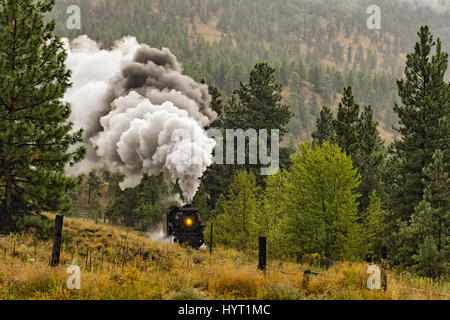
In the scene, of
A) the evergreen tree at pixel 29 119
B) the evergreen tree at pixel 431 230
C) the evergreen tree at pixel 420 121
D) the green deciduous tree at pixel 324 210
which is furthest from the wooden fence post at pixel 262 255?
the evergreen tree at pixel 420 121

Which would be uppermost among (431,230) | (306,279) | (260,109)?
(260,109)

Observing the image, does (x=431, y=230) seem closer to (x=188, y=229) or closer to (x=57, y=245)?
(x=188, y=229)

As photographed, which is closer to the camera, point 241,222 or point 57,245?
Result: point 57,245

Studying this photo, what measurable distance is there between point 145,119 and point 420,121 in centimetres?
2103

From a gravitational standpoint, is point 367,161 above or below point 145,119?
below

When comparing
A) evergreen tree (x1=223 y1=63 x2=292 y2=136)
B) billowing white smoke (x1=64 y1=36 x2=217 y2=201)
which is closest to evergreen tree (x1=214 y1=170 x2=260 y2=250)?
billowing white smoke (x1=64 y1=36 x2=217 y2=201)

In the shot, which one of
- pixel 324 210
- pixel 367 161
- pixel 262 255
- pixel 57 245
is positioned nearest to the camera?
pixel 262 255

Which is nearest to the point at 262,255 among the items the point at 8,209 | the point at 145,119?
the point at 8,209

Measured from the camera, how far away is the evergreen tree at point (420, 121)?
82.1ft

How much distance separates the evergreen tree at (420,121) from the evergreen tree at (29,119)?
65.5ft

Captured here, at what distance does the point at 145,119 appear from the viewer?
1305 inches

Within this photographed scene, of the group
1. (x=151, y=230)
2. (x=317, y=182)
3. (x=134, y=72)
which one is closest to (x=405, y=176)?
(x=317, y=182)

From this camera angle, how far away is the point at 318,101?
15325 centimetres

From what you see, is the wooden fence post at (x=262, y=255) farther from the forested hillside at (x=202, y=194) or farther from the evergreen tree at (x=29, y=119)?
the evergreen tree at (x=29, y=119)
